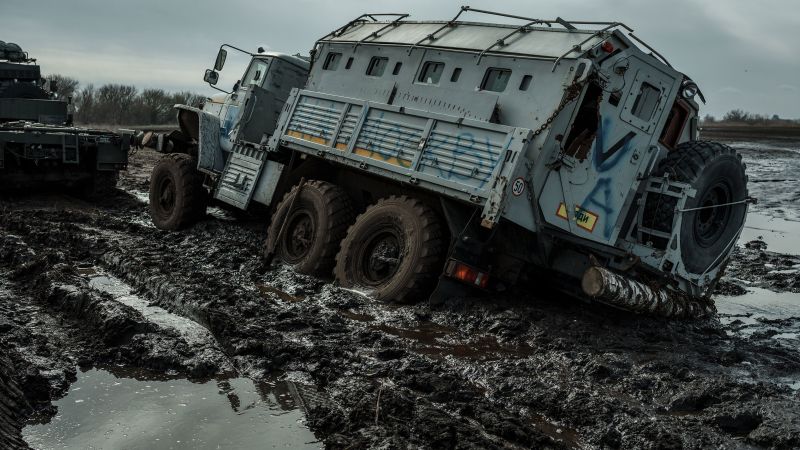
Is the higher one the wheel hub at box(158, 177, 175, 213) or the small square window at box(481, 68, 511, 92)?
the small square window at box(481, 68, 511, 92)

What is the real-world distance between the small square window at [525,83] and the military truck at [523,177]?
0.05ft

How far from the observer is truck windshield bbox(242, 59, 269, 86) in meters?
11.5

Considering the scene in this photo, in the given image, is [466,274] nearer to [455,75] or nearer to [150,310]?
[455,75]

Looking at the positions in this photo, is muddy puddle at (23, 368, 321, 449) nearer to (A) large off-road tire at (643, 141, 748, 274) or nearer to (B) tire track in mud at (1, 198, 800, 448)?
(B) tire track in mud at (1, 198, 800, 448)

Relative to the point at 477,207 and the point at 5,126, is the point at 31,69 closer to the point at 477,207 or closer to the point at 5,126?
the point at 5,126

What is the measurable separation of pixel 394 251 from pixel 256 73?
15.6 feet

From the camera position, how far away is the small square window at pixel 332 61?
33.8 feet

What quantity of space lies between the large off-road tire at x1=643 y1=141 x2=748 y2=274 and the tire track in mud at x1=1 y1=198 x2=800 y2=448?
0.80 m

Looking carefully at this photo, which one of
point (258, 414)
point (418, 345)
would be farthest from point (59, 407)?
point (418, 345)

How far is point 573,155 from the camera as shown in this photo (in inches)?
295

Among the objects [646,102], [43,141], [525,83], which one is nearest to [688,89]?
[646,102]

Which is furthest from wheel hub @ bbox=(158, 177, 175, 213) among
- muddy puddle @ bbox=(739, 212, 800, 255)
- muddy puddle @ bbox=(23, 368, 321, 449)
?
muddy puddle @ bbox=(739, 212, 800, 255)

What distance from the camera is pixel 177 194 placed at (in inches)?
440

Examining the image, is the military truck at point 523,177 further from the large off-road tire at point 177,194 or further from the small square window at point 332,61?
the large off-road tire at point 177,194
